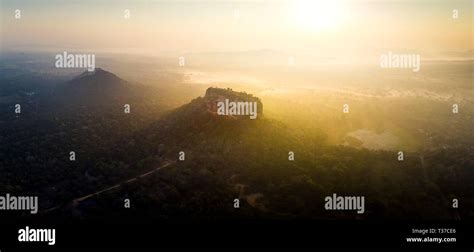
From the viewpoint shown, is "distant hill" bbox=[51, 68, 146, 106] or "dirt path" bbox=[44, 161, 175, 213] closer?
"dirt path" bbox=[44, 161, 175, 213]

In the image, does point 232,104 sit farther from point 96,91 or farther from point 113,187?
point 96,91

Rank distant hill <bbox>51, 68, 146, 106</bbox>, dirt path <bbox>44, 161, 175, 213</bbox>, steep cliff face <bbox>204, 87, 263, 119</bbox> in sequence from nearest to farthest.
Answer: dirt path <bbox>44, 161, 175, 213</bbox> < steep cliff face <bbox>204, 87, 263, 119</bbox> < distant hill <bbox>51, 68, 146, 106</bbox>

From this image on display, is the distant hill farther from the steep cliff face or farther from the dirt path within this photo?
the dirt path

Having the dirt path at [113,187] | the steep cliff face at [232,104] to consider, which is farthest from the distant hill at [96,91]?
the dirt path at [113,187]

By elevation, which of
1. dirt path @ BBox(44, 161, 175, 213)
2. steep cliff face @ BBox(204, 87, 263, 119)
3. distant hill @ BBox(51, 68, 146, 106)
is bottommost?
dirt path @ BBox(44, 161, 175, 213)

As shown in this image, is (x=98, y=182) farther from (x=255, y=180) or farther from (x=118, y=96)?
(x=118, y=96)

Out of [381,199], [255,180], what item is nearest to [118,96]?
[255,180]

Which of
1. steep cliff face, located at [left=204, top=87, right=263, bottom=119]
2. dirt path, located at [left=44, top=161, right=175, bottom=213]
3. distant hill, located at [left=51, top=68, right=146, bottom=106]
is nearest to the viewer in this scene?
dirt path, located at [left=44, top=161, right=175, bottom=213]

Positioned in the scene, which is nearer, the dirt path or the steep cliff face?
the dirt path

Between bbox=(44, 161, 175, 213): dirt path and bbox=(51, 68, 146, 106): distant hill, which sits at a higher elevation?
bbox=(51, 68, 146, 106): distant hill

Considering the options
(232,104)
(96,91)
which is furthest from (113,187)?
(96,91)

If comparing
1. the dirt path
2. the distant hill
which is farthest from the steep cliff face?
the distant hill
